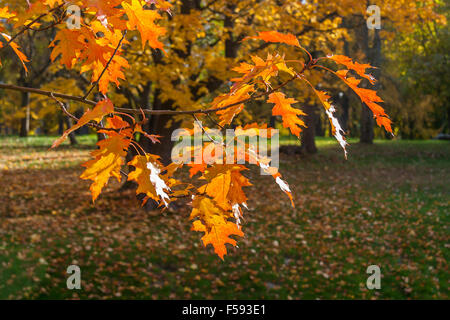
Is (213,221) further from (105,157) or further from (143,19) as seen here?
(143,19)

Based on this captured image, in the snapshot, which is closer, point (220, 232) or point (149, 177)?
point (149, 177)

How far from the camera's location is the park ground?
543 cm

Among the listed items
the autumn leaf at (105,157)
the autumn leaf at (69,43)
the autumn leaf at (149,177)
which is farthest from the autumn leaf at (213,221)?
the autumn leaf at (69,43)

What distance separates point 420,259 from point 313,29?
12.8ft

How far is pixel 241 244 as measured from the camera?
6.74m

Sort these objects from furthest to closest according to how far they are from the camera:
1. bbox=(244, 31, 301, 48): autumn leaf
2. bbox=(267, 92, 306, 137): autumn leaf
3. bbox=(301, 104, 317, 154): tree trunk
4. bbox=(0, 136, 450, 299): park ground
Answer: bbox=(301, 104, 317, 154): tree trunk, bbox=(0, 136, 450, 299): park ground, bbox=(267, 92, 306, 137): autumn leaf, bbox=(244, 31, 301, 48): autumn leaf

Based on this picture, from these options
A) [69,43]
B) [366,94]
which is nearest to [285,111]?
[366,94]

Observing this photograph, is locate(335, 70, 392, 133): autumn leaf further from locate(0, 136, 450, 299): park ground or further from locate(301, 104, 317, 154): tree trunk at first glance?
locate(301, 104, 317, 154): tree trunk

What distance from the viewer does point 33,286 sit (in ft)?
16.8

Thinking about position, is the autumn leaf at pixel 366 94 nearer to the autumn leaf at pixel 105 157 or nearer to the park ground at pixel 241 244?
the autumn leaf at pixel 105 157

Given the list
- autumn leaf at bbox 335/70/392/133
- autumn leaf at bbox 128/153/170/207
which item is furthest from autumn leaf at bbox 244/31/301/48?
autumn leaf at bbox 128/153/170/207

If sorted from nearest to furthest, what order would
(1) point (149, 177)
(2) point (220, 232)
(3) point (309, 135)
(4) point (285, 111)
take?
(1) point (149, 177) → (4) point (285, 111) → (2) point (220, 232) → (3) point (309, 135)
